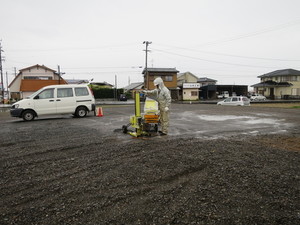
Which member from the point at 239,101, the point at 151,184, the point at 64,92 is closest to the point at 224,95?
the point at 239,101

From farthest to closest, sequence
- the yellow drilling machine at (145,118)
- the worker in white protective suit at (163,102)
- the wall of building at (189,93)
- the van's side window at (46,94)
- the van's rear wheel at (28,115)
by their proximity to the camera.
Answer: the wall of building at (189,93), the van's side window at (46,94), the van's rear wheel at (28,115), the worker in white protective suit at (163,102), the yellow drilling machine at (145,118)

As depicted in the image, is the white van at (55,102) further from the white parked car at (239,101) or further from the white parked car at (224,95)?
the white parked car at (224,95)

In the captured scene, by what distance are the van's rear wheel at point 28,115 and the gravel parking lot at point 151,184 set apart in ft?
19.7

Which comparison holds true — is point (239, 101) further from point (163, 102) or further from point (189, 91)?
point (189, 91)

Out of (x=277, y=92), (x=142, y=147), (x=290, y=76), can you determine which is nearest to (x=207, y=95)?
(x=277, y=92)

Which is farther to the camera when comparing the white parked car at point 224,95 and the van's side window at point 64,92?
the white parked car at point 224,95

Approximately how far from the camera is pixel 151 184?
2881 millimetres

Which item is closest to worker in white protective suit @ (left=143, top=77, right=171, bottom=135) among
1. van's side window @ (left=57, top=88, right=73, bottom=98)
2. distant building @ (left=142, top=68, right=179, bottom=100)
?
van's side window @ (left=57, top=88, right=73, bottom=98)

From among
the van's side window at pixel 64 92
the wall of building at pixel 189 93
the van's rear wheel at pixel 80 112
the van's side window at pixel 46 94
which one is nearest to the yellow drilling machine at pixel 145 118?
the van's rear wheel at pixel 80 112

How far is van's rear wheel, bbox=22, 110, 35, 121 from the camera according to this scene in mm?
10133

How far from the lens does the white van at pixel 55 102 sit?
33.3ft

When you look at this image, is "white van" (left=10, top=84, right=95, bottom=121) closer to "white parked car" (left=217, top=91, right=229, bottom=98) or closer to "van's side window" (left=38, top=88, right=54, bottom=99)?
"van's side window" (left=38, top=88, right=54, bottom=99)

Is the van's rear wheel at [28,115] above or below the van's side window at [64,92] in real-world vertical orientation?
below

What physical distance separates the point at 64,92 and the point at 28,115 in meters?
2.16
